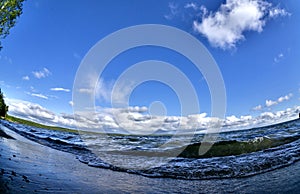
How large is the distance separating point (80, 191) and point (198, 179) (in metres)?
4.93

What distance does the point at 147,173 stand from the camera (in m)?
9.68

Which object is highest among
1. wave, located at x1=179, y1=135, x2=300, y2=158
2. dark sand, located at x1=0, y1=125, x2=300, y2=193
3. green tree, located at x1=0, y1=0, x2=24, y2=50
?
green tree, located at x1=0, y1=0, x2=24, y2=50

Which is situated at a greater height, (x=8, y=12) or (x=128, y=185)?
(x=8, y=12)

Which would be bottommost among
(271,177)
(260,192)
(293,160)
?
(260,192)

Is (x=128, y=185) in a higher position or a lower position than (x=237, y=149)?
lower

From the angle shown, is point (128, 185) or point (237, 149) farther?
point (237, 149)

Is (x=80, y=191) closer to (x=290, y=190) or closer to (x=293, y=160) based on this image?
(x=290, y=190)

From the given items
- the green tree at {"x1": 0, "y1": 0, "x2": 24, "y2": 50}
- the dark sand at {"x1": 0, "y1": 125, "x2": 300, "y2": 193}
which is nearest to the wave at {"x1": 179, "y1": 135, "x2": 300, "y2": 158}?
the dark sand at {"x1": 0, "y1": 125, "x2": 300, "y2": 193}

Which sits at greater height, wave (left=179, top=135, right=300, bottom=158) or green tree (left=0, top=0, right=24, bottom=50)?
green tree (left=0, top=0, right=24, bottom=50)

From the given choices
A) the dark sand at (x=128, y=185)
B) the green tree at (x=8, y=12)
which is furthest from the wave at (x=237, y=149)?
the green tree at (x=8, y=12)

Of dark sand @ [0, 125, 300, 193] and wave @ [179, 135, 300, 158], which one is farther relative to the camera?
wave @ [179, 135, 300, 158]

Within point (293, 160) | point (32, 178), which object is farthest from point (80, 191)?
point (293, 160)

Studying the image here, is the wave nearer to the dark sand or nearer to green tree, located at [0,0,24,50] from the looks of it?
the dark sand

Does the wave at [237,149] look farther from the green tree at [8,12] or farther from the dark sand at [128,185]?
the green tree at [8,12]
